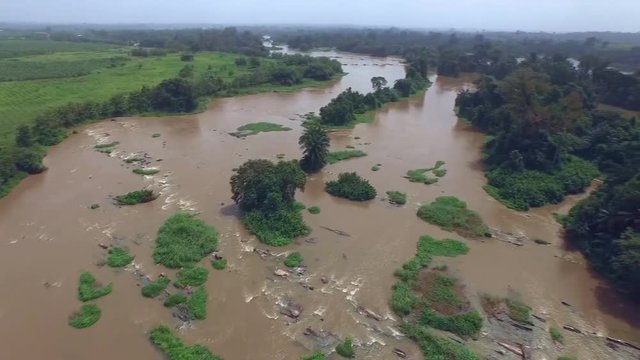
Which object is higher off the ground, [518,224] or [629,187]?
[629,187]

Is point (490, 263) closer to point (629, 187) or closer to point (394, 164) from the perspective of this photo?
point (629, 187)

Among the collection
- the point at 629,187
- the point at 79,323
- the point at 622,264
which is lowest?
the point at 79,323

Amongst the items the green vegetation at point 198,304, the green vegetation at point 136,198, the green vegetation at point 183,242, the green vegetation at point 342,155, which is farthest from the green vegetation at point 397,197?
the green vegetation at point 136,198

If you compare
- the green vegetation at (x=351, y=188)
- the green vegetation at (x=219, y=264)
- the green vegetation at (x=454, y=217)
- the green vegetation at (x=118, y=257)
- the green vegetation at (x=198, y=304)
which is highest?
the green vegetation at (x=351, y=188)

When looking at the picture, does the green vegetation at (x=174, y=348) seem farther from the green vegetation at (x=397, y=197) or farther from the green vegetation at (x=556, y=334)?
the green vegetation at (x=397, y=197)

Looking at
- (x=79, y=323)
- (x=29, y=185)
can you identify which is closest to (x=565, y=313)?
(x=79, y=323)

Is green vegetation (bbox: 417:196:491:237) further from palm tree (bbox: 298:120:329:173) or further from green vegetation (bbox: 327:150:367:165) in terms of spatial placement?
green vegetation (bbox: 327:150:367:165)
